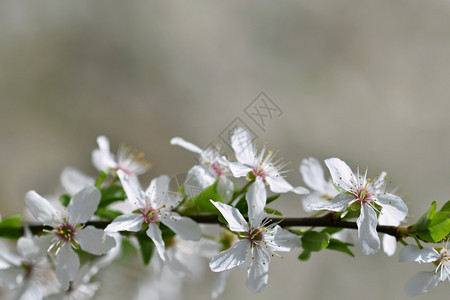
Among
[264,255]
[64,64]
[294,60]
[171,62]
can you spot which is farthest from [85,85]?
[264,255]

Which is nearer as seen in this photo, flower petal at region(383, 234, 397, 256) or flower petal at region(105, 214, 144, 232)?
flower petal at region(105, 214, 144, 232)

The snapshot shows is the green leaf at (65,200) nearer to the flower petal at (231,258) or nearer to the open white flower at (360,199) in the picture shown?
the flower petal at (231,258)

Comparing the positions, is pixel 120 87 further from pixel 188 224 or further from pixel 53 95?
pixel 188 224

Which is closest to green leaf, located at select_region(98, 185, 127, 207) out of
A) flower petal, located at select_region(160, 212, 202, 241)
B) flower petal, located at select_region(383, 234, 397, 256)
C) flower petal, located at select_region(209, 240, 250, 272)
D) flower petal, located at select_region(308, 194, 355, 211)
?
flower petal, located at select_region(160, 212, 202, 241)

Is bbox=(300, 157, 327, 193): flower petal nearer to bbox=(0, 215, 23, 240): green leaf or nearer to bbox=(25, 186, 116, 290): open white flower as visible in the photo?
bbox=(25, 186, 116, 290): open white flower

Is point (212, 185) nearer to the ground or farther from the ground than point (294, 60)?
nearer to the ground

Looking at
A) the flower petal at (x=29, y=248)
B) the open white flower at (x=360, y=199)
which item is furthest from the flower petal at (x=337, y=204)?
the flower petal at (x=29, y=248)
